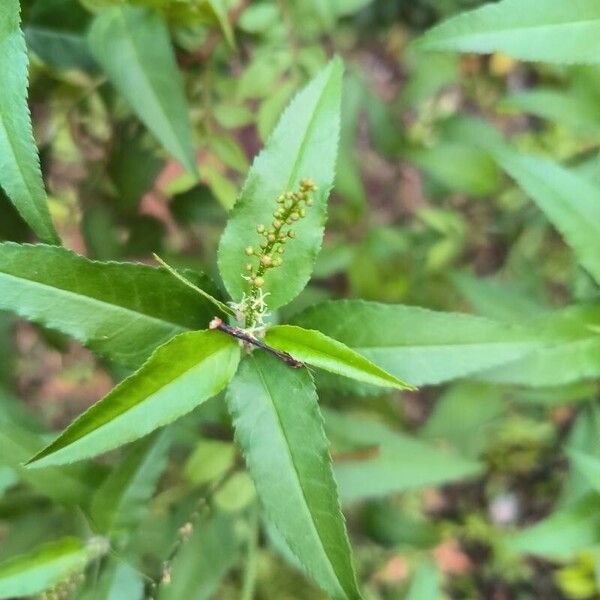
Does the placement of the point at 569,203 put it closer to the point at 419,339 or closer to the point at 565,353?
the point at 565,353

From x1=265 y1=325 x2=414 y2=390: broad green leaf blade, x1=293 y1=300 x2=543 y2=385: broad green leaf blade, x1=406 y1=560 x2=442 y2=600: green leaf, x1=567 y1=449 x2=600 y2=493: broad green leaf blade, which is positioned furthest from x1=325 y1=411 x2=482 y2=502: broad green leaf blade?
x1=265 y1=325 x2=414 y2=390: broad green leaf blade

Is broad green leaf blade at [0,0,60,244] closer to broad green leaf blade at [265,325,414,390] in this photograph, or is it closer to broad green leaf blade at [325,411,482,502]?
broad green leaf blade at [265,325,414,390]

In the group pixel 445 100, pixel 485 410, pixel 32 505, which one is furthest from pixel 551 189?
pixel 445 100

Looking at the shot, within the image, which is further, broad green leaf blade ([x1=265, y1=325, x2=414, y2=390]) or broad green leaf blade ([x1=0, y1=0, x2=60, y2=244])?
broad green leaf blade ([x1=0, y1=0, x2=60, y2=244])

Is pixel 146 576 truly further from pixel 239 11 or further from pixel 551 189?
pixel 239 11

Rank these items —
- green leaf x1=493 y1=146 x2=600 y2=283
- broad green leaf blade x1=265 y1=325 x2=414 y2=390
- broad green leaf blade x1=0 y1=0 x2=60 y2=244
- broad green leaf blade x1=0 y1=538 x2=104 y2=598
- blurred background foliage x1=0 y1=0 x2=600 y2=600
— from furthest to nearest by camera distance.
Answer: blurred background foliage x1=0 y1=0 x2=600 y2=600, green leaf x1=493 y1=146 x2=600 y2=283, broad green leaf blade x1=0 y1=538 x2=104 y2=598, broad green leaf blade x1=0 y1=0 x2=60 y2=244, broad green leaf blade x1=265 y1=325 x2=414 y2=390

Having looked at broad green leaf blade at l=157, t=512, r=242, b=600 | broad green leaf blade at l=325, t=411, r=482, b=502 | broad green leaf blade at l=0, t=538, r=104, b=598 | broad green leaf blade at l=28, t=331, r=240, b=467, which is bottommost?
broad green leaf blade at l=157, t=512, r=242, b=600

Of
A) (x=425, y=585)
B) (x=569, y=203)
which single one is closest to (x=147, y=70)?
(x=569, y=203)
